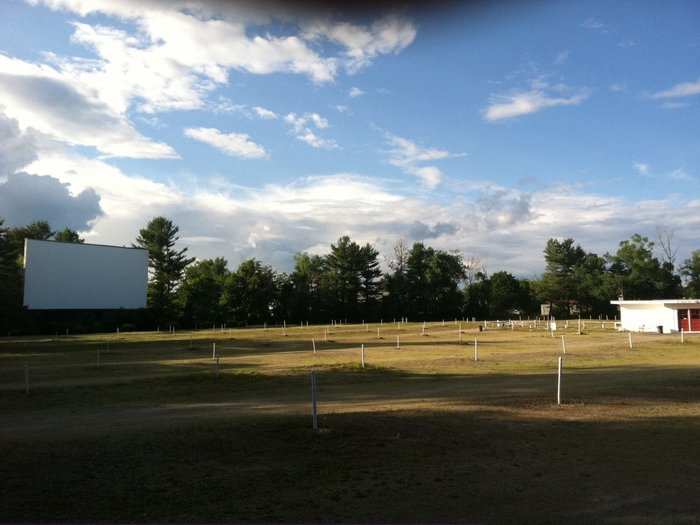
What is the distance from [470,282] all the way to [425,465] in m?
102

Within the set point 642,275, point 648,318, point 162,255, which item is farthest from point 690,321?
point 162,255

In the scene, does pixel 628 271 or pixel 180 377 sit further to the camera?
pixel 628 271

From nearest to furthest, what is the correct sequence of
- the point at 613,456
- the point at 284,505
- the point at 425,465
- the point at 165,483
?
the point at 284,505, the point at 165,483, the point at 425,465, the point at 613,456

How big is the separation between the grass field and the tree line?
223 ft

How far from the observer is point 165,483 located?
332 inches

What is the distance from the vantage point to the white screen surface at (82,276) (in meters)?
59.3

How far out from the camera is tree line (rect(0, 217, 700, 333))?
9081 centimetres

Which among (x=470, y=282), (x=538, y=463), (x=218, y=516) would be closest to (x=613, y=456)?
(x=538, y=463)

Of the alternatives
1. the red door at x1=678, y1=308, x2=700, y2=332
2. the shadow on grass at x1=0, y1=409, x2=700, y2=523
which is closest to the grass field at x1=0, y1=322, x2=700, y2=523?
the shadow on grass at x1=0, y1=409, x2=700, y2=523

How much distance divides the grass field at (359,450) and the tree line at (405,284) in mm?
67892

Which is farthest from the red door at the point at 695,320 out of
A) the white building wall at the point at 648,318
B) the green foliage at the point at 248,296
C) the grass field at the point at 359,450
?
the green foliage at the point at 248,296

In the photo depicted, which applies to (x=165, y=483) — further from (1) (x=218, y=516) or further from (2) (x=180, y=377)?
(2) (x=180, y=377)

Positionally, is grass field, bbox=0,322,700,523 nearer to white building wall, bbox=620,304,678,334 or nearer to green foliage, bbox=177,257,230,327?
white building wall, bbox=620,304,678,334

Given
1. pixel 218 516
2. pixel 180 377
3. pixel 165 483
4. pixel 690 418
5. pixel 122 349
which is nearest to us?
pixel 218 516
